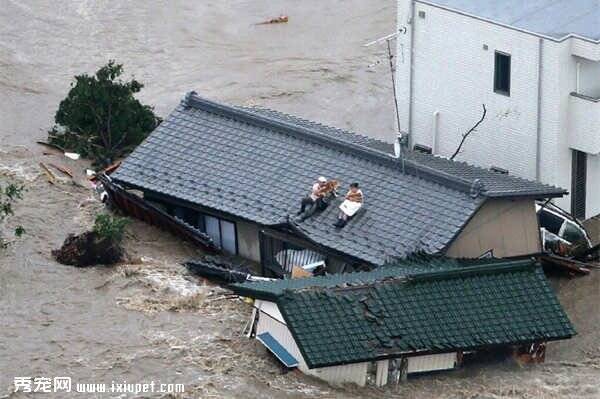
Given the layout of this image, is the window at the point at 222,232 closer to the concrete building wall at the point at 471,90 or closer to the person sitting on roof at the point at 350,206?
the person sitting on roof at the point at 350,206

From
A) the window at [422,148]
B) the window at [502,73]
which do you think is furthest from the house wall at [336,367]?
the window at [422,148]

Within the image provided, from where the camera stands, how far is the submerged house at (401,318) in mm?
43969

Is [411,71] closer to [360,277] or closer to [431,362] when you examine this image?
[360,277]

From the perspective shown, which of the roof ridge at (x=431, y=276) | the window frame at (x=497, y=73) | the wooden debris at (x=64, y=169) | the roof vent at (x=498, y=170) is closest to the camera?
the roof ridge at (x=431, y=276)

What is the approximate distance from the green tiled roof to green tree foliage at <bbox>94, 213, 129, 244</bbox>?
4.43 meters

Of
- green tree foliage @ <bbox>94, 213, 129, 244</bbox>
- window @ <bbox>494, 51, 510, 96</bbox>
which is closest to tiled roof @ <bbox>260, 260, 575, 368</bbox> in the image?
green tree foliage @ <bbox>94, 213, 129, 244</bbox>

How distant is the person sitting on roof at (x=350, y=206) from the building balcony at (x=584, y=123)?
6.43m

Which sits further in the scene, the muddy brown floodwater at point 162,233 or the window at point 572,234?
the window at point 572,234

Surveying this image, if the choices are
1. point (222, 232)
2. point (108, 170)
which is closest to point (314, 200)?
point (222, 232)

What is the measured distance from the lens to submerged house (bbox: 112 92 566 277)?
48.3m

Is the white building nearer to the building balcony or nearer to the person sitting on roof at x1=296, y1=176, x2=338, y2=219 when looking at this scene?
the building balcony

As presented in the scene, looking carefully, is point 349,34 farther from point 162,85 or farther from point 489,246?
point 489,246

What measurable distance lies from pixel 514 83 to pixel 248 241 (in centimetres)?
774

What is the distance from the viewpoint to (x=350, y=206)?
49000 mm
